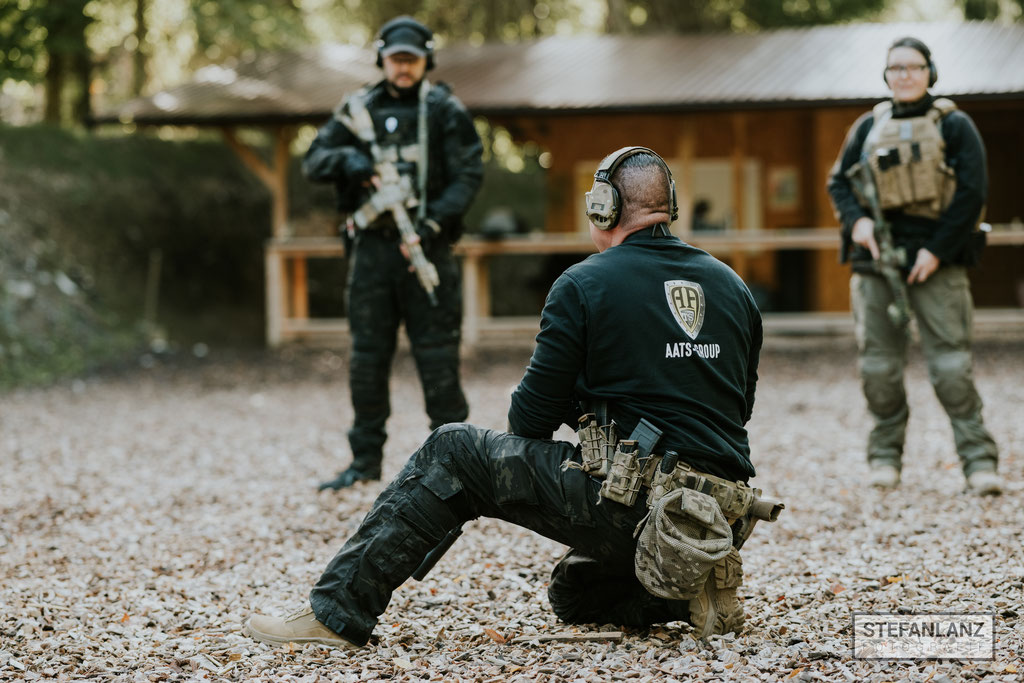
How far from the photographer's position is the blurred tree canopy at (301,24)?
17016 millimetres

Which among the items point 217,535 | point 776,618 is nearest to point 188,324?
point 217,535

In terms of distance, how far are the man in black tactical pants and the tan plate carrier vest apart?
249 centimetres

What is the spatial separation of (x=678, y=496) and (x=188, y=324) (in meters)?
13.1

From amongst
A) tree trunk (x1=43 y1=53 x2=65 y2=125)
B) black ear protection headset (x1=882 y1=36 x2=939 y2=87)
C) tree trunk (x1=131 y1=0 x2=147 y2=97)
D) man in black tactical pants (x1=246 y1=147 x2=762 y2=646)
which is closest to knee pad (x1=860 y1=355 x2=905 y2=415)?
black ear protection headset (x1=882 y1=36 x2=939 y2=87)

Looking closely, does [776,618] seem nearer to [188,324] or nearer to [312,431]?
[312,431]

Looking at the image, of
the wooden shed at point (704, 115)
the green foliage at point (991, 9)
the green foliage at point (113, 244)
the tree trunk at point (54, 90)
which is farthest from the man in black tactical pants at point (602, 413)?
the green foliage at point (991, 9)

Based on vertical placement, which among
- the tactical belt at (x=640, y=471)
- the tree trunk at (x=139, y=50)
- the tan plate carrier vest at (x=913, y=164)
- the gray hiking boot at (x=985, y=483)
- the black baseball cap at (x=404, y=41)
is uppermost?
the tree trunk at (x=139, y=50)

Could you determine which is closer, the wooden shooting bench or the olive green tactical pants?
the olive green tactical pants

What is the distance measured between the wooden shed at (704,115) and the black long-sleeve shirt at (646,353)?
9.64m

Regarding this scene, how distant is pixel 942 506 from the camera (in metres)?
5.11

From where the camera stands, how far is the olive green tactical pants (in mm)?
5395

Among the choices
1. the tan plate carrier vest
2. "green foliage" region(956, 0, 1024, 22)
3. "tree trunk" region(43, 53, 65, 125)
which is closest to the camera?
the tan plate carrier vest

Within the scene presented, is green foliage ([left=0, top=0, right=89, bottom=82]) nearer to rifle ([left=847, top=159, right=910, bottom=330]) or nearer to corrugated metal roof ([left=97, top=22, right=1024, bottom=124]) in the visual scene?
corrugated metal roof ([left=97, top=22, right=1024, bottom=124])

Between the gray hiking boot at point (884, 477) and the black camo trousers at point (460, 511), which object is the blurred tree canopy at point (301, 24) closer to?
the gray hiking boot at point (884, 477)
